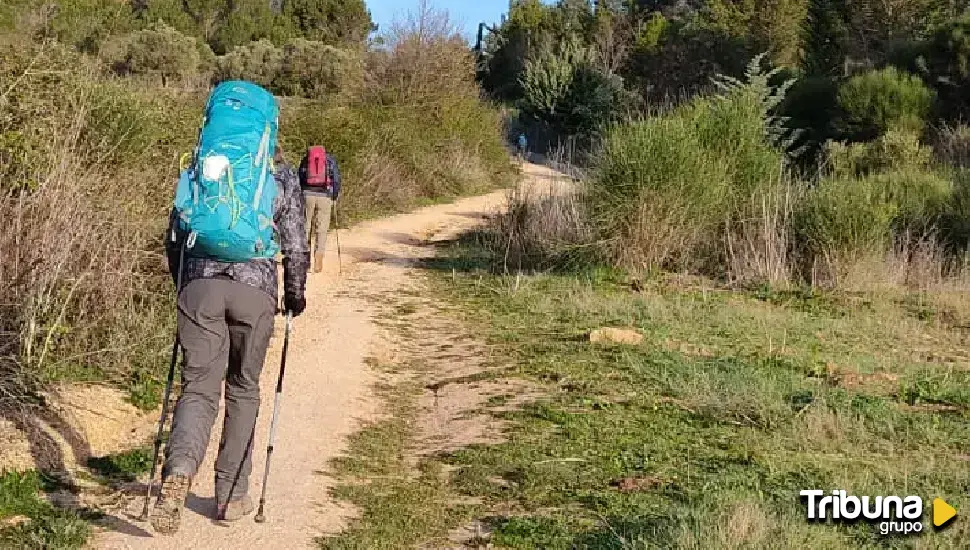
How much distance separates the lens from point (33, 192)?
6.45m

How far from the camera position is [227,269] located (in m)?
4.48

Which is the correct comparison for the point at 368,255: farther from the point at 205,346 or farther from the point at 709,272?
the point at 205,346

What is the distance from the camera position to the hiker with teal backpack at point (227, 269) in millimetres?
4352

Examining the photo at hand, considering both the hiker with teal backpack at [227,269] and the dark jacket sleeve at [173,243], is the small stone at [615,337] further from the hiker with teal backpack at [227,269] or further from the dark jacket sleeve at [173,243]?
the dark jacket sleeve at [173,243]

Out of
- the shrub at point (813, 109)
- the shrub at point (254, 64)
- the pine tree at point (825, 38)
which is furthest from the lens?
the pine tree at point (825, 38)

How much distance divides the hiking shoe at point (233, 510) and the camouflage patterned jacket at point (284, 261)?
102cm

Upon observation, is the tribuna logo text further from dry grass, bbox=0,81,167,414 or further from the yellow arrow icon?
dry grass, bbox=0,81,167,414

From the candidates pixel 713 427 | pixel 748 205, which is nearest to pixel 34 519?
pixel 713 427

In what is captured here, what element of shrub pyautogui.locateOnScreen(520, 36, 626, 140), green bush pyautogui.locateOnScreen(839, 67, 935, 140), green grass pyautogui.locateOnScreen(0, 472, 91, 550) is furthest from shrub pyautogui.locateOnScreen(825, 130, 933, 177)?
shrub pyautogui.locateOnScreen(520, 36, 626, 140)

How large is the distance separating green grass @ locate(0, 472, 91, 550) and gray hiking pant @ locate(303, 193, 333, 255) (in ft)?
24.6

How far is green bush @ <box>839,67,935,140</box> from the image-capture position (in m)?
23.0

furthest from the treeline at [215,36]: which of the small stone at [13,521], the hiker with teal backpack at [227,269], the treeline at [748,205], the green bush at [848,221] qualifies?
the green bush at [848,221]

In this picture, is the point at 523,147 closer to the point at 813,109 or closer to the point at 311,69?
the point at 311,69

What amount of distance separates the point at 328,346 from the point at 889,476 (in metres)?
5.27
